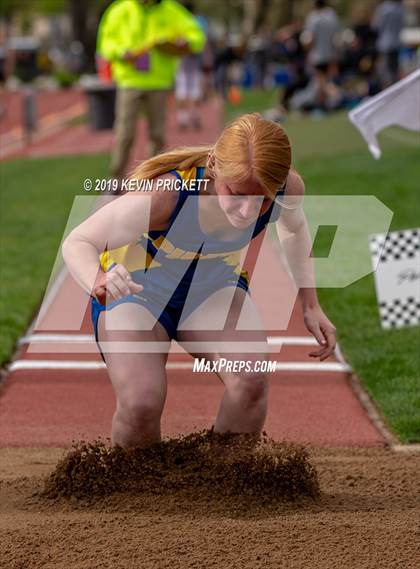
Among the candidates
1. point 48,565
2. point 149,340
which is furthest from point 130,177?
point 48,565

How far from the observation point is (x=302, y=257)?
16.4 feet

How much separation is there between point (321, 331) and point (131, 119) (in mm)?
8848

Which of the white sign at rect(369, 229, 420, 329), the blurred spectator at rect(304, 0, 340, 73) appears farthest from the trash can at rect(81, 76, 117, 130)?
the white sign at rect(369, 229, 420, 329)

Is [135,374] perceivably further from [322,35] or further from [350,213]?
[322,35]

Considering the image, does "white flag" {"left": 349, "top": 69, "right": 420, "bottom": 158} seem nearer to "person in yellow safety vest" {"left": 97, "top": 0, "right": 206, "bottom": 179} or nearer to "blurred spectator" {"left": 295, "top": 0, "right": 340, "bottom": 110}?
"person in yellow safety vest" {"left": 97, "top": 0, "right": 206, "bottom": 179}

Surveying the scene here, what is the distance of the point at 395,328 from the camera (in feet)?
25.2

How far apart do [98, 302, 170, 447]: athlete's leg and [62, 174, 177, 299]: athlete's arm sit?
0.36 m

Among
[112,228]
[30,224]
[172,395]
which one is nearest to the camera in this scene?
[112,228]

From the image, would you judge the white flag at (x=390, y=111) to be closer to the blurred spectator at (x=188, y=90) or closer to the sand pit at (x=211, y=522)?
the sand pit at (x=211, y=522)

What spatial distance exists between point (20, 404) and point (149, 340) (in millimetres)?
1955

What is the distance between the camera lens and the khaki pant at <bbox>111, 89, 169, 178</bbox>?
1316 centimetres

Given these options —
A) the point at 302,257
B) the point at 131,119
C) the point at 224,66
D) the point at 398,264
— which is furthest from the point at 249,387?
the point at 224,66

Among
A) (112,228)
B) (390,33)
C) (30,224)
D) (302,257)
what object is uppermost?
(112,228)

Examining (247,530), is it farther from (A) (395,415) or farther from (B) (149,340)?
(A) (395,415)
